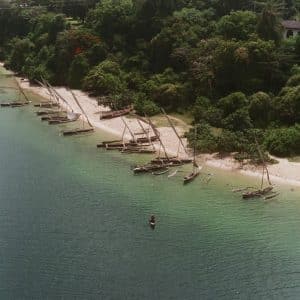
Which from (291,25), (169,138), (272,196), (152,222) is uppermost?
(291,25)

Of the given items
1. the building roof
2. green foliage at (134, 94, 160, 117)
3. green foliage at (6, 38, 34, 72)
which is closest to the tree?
the building roof

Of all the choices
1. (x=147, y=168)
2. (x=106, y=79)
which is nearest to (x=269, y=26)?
(x=106, y=79)

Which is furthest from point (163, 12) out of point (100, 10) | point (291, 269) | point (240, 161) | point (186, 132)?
point (291, 269)

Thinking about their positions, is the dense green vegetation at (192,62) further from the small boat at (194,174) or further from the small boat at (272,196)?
the small boat at (272,196)

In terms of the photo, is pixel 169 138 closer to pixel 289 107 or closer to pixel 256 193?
pixel 289 107

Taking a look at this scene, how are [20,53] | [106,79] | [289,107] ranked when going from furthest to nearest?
[20,53], [106,79], [289,107]

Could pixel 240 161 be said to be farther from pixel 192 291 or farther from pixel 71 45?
pixel 71 45
